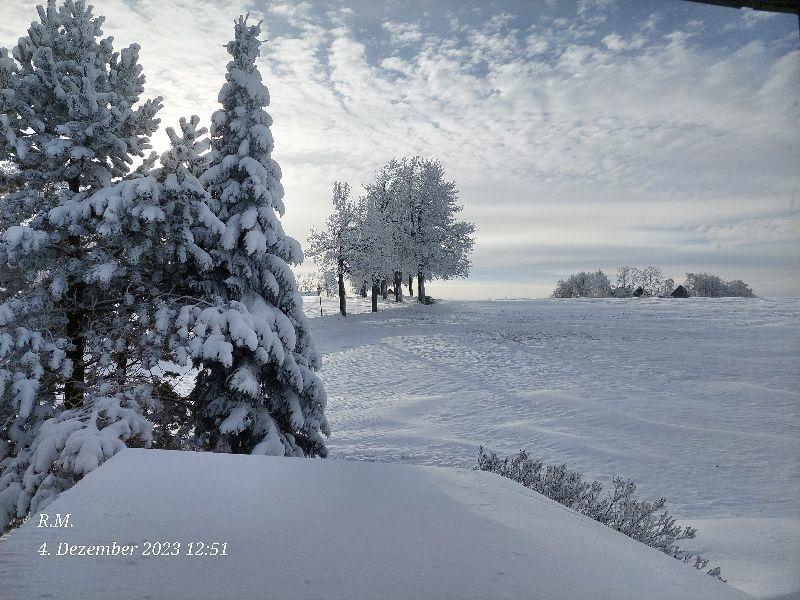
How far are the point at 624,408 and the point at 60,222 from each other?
13.9m

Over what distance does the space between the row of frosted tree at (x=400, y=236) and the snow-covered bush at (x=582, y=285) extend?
2033 inches

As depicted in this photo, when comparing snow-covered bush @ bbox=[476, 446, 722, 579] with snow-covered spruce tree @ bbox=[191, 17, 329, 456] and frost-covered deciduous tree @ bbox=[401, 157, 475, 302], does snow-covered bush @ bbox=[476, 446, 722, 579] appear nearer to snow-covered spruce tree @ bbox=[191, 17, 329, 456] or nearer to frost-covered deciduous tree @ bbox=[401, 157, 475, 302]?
snow-covered spruce tree @ bbox=[191, 17, 329, 456]

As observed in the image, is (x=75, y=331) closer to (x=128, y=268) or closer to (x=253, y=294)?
(x=128, y=268)

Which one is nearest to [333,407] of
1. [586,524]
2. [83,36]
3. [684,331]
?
[83,36]

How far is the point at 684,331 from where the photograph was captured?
84.4 ft

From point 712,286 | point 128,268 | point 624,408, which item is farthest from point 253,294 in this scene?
point 712,286

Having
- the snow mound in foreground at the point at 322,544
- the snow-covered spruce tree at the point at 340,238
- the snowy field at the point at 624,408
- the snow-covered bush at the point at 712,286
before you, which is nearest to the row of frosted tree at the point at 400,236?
the snow-covered spruce tree at the point at 340,238

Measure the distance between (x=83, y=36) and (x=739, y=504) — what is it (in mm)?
13487

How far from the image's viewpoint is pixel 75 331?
26.8 ft

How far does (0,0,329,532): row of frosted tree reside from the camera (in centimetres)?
710

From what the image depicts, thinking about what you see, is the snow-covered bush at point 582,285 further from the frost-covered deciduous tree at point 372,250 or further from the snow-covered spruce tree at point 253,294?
the snow-covered spruce tree at point 253,294

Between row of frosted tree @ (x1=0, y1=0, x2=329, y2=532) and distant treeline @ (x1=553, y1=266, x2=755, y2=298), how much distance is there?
56.4 metres

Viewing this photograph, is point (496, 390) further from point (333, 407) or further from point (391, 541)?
point (391, 541)

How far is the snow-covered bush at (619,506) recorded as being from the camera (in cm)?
561
